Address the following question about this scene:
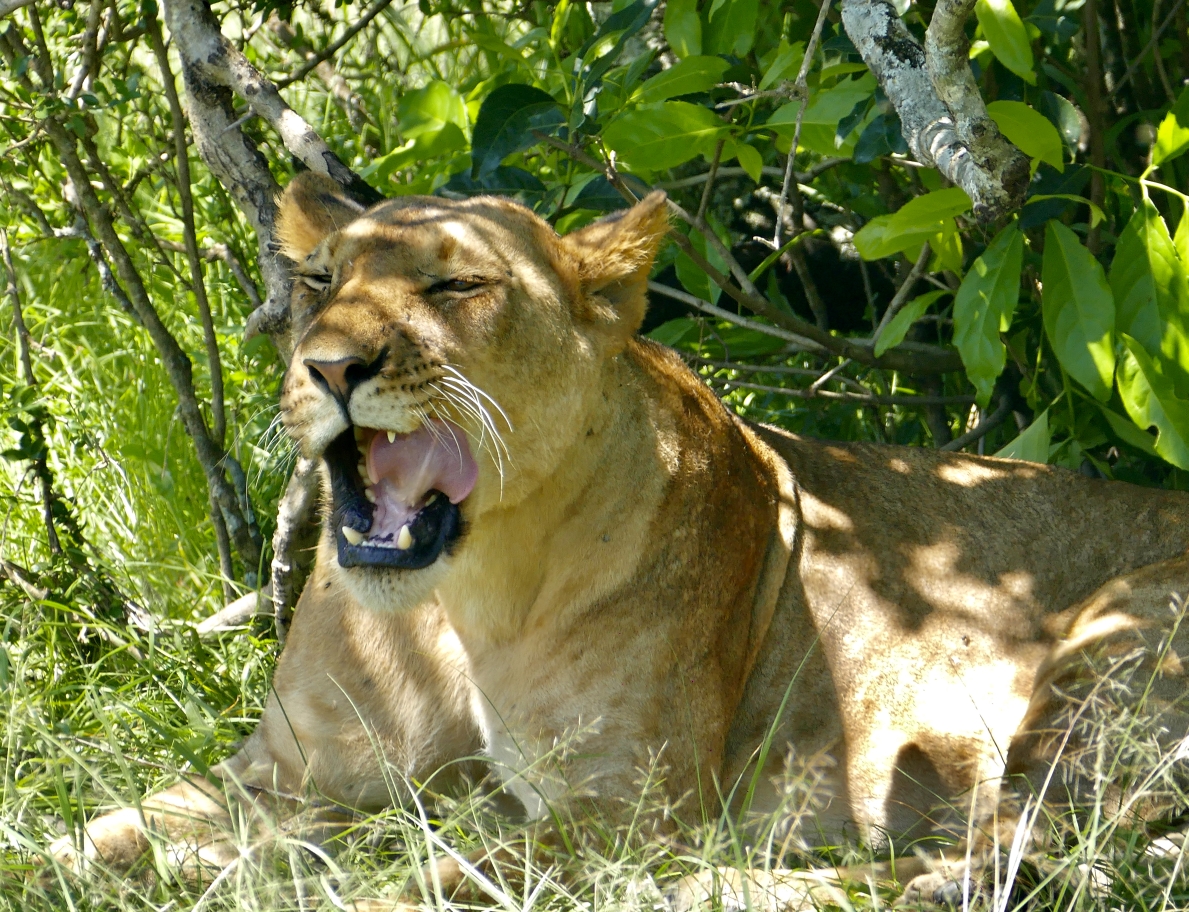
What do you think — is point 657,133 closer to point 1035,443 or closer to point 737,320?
point 737,320

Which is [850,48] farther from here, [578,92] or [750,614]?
[750,614]

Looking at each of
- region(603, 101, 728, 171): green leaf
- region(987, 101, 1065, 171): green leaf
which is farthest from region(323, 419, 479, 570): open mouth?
region(987, 101, 1065, 171): green leaf

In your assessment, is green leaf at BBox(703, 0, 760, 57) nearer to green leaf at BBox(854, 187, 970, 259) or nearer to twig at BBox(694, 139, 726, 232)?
twig at BBox(694, 139, 726, 232)

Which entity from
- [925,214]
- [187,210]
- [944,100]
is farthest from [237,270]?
[944,100]

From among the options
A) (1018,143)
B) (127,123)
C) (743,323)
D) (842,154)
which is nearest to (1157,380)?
(1018,143)

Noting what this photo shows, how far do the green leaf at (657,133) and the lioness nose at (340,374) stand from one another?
51.3 inches

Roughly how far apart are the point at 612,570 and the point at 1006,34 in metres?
1.38

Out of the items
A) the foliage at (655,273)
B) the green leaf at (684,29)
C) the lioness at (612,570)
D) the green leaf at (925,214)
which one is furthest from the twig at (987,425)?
the green leaf at (684,29)

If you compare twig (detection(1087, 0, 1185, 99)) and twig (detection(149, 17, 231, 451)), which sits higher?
twig (detection(149, 17, 231, 451))

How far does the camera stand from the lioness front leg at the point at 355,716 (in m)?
3.22

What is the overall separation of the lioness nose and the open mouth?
0.17 metres

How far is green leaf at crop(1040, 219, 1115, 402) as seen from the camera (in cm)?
342

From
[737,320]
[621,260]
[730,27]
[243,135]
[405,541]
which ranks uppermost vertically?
[243,135]

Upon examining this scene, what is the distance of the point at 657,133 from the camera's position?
12.3 feet
